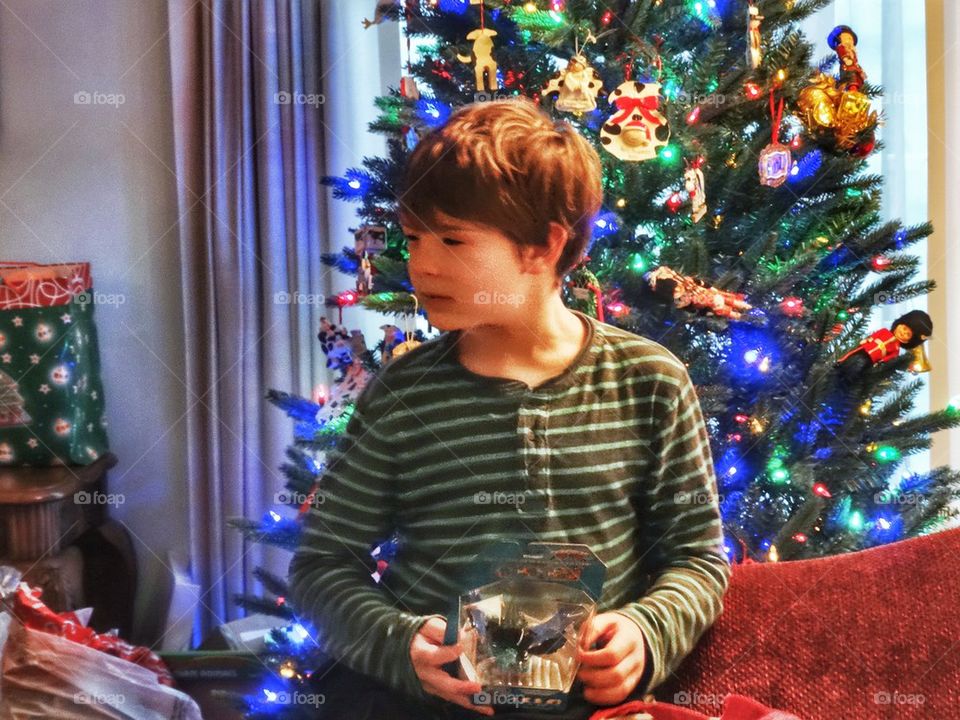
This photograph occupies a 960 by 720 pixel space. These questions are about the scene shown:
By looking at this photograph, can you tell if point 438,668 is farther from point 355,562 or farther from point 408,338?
point 408,338

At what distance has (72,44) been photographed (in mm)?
1524

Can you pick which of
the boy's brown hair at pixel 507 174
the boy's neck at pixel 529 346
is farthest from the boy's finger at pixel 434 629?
the boy's brown hair at pixel 507 174

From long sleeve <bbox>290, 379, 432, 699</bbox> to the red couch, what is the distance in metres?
0.26

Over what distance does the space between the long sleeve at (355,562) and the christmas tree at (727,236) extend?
85mm

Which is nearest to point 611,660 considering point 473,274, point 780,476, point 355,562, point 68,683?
point 355,562

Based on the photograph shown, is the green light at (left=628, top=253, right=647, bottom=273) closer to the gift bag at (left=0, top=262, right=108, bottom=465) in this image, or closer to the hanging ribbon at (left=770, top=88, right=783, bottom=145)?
the hanging ribbon at (left=770, top=88, right=783, bottom=145)

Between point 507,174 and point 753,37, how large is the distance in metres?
0.45

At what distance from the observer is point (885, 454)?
1.29 m

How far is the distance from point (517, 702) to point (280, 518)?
0.53 meters

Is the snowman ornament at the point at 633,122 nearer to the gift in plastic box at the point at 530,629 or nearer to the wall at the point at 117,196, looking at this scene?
the gift in plastic box at the point at 530,629

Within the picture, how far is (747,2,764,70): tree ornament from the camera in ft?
3.83

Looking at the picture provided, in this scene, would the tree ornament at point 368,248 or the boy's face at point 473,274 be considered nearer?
the boy's face at point 473,274

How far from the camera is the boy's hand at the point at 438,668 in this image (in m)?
0.87

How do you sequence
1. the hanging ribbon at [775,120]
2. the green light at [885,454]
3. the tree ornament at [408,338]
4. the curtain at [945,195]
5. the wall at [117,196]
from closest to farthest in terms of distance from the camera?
the tree ornament at [408,338] → the hanging ribbon at [775,120] → the green light at [885,454] → the wall at [117,196] → the curtain at [945,195]
